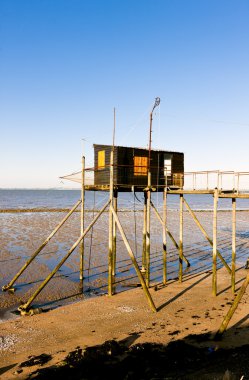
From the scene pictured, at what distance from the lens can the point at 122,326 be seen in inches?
473

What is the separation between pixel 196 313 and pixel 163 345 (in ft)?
11.3

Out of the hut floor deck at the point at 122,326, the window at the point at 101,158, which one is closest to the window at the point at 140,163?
the window at the point at 101,158

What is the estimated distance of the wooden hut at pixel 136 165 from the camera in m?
20.0

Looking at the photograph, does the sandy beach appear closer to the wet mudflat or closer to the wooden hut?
the wet mudflat

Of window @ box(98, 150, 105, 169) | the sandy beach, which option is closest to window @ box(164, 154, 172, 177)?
window @ box(98, 150, 105, 169)

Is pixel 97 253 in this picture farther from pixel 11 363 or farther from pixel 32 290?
pixel 11 363

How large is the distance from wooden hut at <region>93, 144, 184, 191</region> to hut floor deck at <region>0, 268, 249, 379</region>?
6.76 m

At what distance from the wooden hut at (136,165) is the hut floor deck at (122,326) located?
676cm

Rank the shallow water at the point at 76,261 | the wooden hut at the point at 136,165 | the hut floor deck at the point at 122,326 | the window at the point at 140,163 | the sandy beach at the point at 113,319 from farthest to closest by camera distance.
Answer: the window at the point at 140,163 → the wooden hut at the point at 136,165 → the shallow water at the point at 76,261 → the hut floor deck at the point at 122,326 → the sandy beach at the point at 113,319

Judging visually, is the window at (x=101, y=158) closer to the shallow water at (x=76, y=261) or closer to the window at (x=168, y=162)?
the shallow water at (x=76, y=261)

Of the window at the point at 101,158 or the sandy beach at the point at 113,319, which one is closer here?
the sandy beach at the point at 113,319

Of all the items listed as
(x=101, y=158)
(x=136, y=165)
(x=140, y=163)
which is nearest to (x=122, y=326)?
(x=136, y=165)

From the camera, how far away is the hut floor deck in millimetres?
9977

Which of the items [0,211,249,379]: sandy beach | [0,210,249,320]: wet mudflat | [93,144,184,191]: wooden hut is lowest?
[0,210,249,320]: wet mudflat
